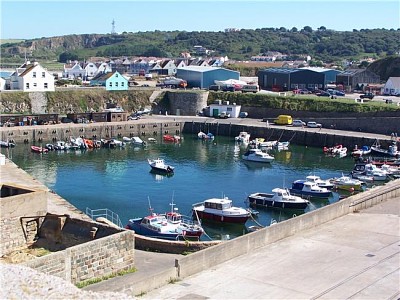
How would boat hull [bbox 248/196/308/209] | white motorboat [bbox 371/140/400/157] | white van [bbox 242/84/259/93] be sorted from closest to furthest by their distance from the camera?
boat hull [bbox 248/196/308/209], white motorboat [bbox 371/140/400/157], white van [bbox 242/84/259/93]

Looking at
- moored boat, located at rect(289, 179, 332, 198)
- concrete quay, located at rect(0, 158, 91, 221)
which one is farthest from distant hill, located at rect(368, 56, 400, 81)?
concrete quay, located at rect(0, 158, 91, 221)

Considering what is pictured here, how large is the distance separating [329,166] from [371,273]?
2274 cm

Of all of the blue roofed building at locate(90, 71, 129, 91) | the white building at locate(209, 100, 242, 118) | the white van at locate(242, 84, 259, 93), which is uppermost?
the blue roofed building at locate(90, 71, 129, 91)

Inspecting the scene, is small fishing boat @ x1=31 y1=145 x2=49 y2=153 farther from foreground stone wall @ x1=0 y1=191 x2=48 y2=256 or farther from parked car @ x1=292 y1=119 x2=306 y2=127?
foreground stone wall @ x1=0 y1=191 x2=48 y2=256

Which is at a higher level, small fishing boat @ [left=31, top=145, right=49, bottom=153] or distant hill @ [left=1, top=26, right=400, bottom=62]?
distant hill @ [left=1, top=26, right=400, bottom=62]

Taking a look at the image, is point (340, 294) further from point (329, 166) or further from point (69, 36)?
point (69, 36)

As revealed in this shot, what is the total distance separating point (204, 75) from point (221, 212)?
130 ft

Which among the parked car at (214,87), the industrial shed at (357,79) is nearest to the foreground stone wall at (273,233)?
the parked car at (214,87)

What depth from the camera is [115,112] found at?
53.9m

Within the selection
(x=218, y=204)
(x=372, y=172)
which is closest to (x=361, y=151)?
(x=372, y=172)

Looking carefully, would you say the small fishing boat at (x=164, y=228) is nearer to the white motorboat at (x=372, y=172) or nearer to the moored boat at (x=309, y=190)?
the moored boat at (x=309, y=190)

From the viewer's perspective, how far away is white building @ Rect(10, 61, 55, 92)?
5559cm

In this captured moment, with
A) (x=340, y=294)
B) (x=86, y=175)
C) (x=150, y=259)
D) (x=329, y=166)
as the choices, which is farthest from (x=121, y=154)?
(x=340, y=294)

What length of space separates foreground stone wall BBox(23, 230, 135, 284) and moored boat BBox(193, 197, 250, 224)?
34.8ft
